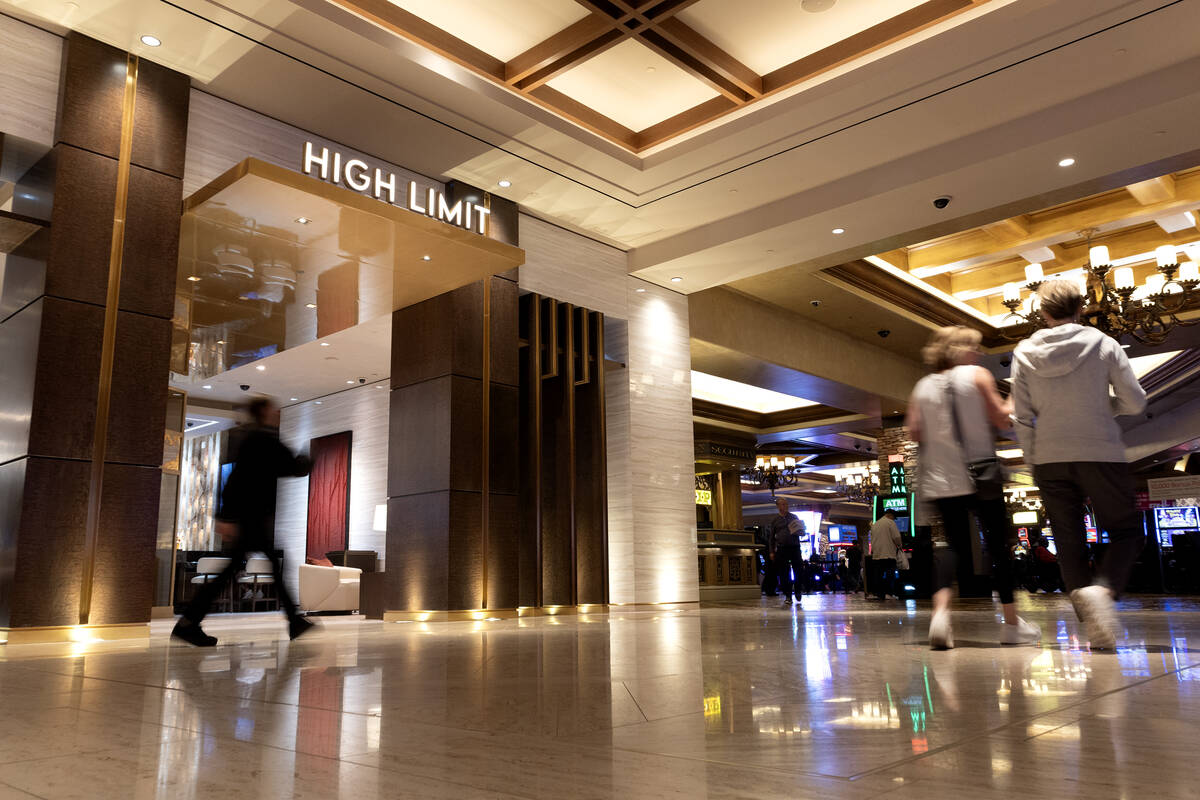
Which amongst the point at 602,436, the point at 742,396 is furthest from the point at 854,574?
the point at 602,436

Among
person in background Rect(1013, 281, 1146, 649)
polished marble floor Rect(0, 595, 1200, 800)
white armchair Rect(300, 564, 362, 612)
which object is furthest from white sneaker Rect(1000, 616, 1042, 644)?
white armchair Rect(300, 564, 362, 612)

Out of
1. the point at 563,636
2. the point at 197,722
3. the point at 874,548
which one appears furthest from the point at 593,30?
the point at 874,548

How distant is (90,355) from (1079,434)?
570 cm

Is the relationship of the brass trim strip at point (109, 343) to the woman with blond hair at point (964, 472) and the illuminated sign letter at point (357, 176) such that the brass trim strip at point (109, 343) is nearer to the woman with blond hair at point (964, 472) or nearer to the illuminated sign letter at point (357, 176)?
the illuminated sign letter at point (357, 176)

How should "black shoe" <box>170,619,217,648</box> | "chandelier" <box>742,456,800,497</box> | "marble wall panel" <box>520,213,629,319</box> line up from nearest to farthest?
"black shoe" <box>170,619,217,648</box>, "marble wall panel" <box>520,213,629,319</box>, "chandelier" <box>742,456,800,497</box>

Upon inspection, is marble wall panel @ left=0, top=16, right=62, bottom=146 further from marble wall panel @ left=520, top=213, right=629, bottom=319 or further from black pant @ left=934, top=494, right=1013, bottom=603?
black pant @ left=934, top=494, right=1013, bottom=603

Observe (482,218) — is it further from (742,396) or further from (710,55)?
(742,396)

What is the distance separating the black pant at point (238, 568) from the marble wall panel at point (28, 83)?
126 inches

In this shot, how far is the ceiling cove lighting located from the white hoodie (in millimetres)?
11600

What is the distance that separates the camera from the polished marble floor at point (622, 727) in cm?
114

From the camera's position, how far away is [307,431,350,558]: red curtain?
1426 cm

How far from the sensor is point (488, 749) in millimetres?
1416

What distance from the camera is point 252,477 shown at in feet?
15.7

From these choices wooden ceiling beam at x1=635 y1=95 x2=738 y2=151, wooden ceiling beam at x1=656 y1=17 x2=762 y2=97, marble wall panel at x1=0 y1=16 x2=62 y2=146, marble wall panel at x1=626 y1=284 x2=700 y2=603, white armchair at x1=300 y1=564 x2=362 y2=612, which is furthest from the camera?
white armchair at x1=300 y1=564 x2=362 y2=612
